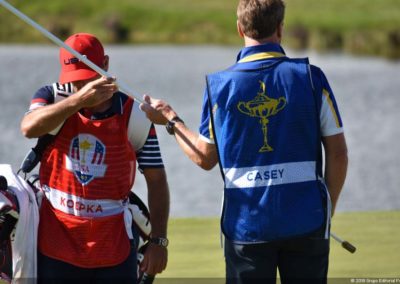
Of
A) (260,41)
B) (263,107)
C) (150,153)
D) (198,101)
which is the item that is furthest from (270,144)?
(198,101)

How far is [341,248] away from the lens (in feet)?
23.4

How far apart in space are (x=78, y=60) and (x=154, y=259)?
0.84 metres

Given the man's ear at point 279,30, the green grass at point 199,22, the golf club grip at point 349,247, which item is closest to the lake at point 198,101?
the green grass at point 199,22

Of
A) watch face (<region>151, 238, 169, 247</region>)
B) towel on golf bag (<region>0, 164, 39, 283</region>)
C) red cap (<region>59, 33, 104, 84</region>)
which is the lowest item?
watch face (<region>151, 238, 169, 247</region>)

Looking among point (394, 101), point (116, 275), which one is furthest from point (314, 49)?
point (116, 275)

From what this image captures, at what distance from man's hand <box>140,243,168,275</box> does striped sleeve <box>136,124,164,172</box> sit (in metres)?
0.33

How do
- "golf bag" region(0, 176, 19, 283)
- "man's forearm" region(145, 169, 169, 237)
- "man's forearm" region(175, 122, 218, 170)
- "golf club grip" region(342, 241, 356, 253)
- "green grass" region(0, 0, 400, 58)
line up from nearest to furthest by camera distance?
"man's forearm" region(175, 122, 218, 170), "golf bag" region(0, 176, 19, 283), "man's forearm" region(145, 169, 169, 237), "golf club grip" region(342, 241, 356, 253), "green grass" region(0, 0, 400, 58)

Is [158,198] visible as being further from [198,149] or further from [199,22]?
[199,22]

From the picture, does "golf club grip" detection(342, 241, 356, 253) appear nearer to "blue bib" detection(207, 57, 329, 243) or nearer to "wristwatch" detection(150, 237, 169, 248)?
"blue bib" detection(207, 57, 329, 243)

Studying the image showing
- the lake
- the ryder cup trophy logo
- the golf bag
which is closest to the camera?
the ryder cup trophy logo

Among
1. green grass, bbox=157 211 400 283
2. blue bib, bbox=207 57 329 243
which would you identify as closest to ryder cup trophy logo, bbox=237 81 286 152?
blue bib, bbox=207 57 329 243

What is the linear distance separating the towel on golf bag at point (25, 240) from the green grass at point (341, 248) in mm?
2384

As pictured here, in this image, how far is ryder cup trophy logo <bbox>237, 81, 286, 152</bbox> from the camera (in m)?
3.65

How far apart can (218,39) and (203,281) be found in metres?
51.8
